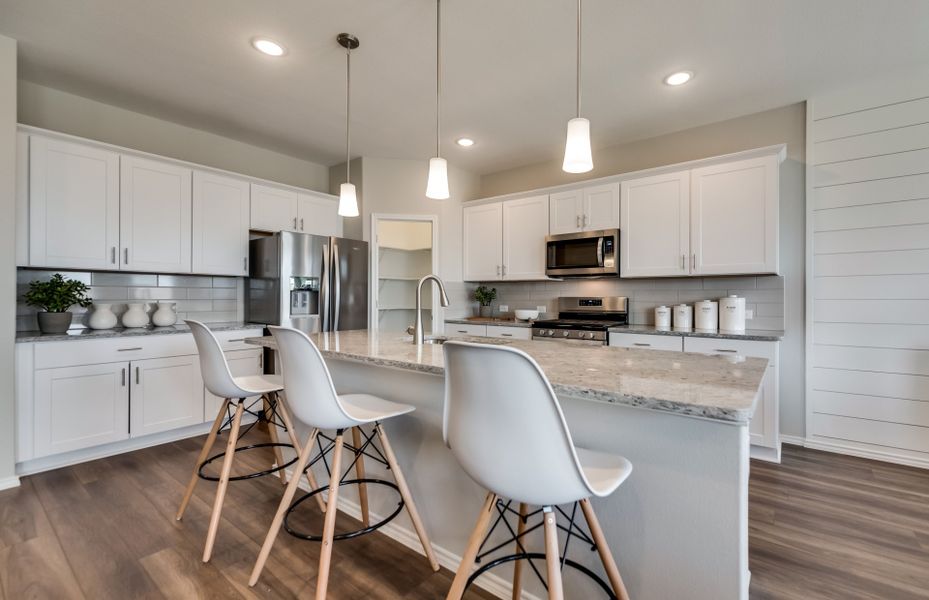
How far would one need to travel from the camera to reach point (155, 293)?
11.7 feet

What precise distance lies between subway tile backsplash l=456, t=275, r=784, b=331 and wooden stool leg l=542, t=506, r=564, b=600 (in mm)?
3107

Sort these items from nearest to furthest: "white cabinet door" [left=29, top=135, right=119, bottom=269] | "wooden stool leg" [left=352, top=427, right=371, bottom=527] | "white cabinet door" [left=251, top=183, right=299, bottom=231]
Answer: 1. "wooden stool leg" [left=352, top=427, right=371, bottom=527]
2. "white cabinet door" [left=29, top=135, right=119, bottom=269]
3. "white cabinet door" [left=251, top=183, right=299, bottom=231]

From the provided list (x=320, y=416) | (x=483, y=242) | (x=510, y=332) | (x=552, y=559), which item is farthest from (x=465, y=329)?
(x=552, y=559)

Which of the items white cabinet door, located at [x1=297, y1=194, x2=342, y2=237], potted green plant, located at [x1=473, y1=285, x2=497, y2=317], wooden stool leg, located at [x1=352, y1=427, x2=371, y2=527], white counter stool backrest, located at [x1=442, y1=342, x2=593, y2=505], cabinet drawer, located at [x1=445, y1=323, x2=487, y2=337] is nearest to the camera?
white counter stool backrest, located at [x1=442, y1=342, x2=593, y2=505]

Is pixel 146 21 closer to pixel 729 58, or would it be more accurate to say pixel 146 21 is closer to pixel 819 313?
pixel 729 58

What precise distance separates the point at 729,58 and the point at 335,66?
8.07 feet

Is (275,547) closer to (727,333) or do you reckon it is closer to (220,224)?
(220,224)

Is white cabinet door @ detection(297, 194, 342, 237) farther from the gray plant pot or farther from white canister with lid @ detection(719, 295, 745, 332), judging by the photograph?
white canister with lid @ detection(719, 295, 745, 332)

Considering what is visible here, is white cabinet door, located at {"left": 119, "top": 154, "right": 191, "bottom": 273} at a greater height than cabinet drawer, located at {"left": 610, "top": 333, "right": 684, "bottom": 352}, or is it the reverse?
white cabinet door, located at {"left": 119, "top": 154, "right": 191, "bottom": 273}

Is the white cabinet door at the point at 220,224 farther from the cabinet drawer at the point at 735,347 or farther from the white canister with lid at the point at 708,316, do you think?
the white canister with lid at the point at 708,316

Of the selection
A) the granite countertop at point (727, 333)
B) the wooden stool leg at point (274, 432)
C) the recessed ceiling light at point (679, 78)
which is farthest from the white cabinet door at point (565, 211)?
the wooden stool leg at point (274, 432)

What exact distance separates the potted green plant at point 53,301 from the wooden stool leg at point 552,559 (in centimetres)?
339

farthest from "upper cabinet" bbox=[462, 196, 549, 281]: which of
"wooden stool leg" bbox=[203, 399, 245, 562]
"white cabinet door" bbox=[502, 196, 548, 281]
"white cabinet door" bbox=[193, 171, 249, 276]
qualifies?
"wooden stool leg" bbox=[203, 399, 245, 562]

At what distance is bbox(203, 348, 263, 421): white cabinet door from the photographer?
3.38 meters
